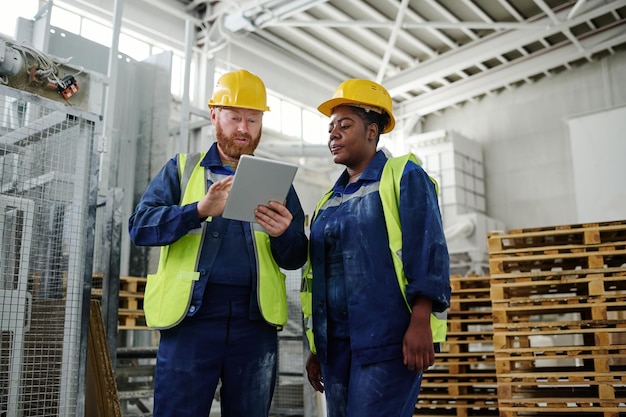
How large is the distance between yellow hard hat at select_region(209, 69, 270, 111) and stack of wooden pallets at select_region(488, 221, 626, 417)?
11.6 ft

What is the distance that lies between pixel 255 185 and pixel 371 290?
67cm

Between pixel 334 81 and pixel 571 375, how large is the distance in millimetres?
12953

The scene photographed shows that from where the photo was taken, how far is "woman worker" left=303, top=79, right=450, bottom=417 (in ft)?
8.03

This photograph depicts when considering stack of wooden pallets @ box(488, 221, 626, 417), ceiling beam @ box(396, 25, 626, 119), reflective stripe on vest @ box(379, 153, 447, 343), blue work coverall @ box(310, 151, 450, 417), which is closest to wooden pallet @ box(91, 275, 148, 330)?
stack of wooden pallets @ box(488, 221, 626, 417)

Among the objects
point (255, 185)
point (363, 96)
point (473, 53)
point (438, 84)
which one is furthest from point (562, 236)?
point (438, 84)

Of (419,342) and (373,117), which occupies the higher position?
(373,117)

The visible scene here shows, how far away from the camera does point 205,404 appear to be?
262 cm

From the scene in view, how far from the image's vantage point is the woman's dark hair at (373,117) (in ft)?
9.64

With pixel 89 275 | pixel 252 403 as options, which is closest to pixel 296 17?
pixel 89 275

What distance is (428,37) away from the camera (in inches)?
628

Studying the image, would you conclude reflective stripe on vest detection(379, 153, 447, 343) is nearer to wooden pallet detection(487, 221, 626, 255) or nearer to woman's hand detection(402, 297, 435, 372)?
woman's hand detection(402, 297, 435, 372)

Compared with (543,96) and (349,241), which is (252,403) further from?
(543,96)

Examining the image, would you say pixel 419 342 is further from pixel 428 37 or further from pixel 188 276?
pixel 428 37

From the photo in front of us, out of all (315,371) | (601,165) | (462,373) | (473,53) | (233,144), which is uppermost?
(473,53)
